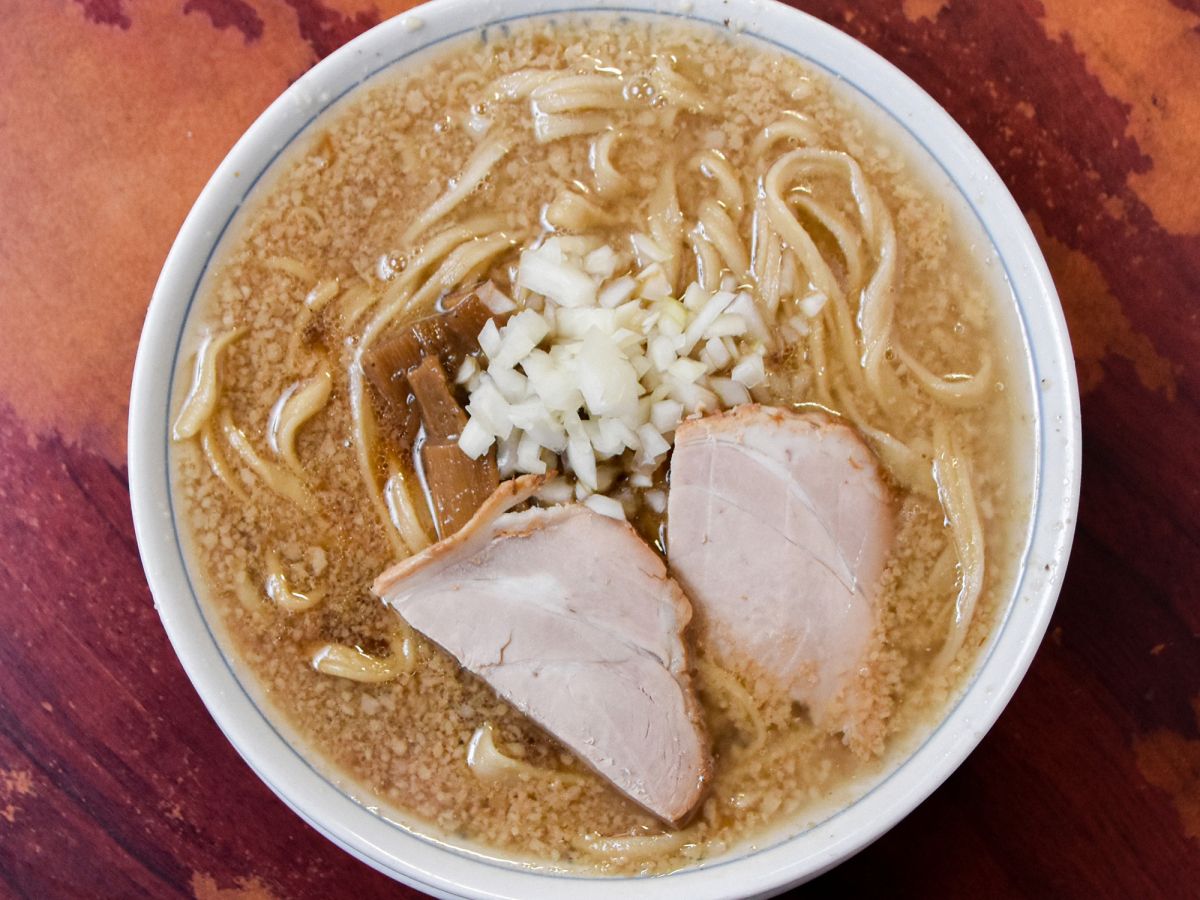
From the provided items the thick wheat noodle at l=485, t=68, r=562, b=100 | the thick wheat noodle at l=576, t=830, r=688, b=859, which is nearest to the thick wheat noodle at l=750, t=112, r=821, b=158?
the thick wheat noodle at l=485, t=68, r=562, b=100

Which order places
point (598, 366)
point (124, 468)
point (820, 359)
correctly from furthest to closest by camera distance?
point (124, 468) → point (820, 359) → point (598, 366)

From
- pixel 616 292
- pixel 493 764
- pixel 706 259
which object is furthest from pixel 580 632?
pixel 706 259

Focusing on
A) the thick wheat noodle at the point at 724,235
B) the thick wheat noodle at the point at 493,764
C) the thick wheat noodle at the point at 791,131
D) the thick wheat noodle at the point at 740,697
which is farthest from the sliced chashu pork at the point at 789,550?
the thick wheat noodle at the point at 791,131

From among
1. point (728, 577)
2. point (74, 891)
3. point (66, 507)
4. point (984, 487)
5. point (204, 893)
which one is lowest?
point (74, 891)

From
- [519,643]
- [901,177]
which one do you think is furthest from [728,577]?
[901,177]

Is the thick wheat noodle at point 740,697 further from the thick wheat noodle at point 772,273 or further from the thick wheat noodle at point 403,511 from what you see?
the thick wheat noodle at point 772,273

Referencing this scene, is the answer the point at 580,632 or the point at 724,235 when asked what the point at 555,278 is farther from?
the point at 580,632

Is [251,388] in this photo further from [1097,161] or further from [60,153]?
[1097,161]
